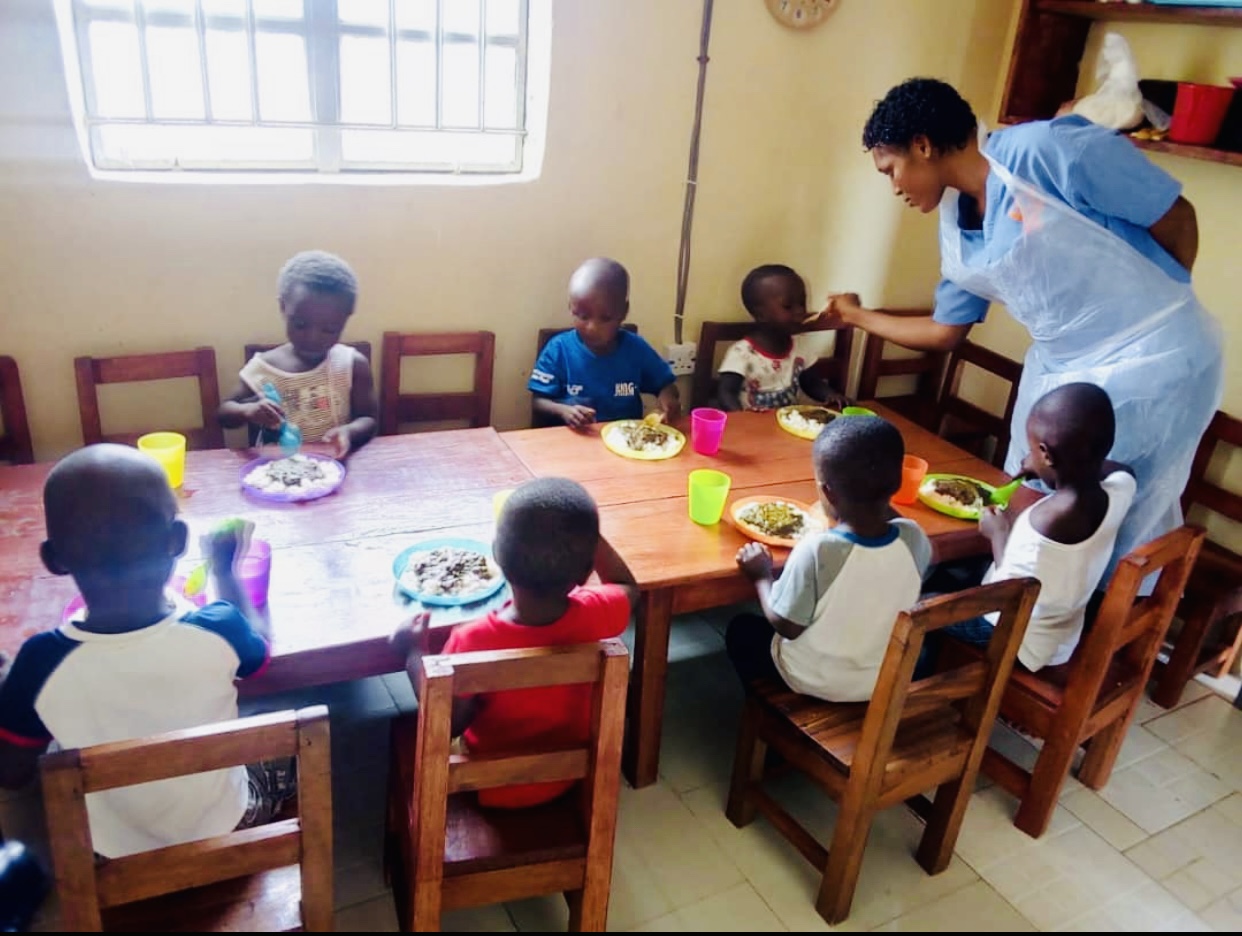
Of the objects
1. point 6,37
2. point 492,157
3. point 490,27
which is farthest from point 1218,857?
point 6,37

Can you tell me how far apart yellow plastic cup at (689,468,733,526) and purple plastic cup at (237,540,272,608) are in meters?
0.97

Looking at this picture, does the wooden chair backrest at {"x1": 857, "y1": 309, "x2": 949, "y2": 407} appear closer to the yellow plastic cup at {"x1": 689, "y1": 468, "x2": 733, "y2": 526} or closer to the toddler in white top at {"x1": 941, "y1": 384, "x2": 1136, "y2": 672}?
the toddler in white top at {"x1": 941, "y1": 384, "x2": 1136, "y2": 672}

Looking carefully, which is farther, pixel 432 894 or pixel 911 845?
pixel 911 845

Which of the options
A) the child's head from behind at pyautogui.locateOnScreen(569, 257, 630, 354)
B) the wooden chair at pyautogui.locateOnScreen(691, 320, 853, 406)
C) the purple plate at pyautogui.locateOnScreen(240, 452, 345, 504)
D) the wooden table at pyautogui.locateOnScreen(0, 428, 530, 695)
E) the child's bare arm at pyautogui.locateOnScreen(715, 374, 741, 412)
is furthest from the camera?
the wooden chair at pyautogui.locateOnScreen(691, 320, 853, 406)

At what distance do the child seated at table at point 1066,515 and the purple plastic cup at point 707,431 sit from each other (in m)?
0.81

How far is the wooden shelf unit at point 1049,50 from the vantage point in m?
3.04

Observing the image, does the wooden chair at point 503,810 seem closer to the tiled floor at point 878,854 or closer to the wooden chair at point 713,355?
the tiled floor at point 878,854

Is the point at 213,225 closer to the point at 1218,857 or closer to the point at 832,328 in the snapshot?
the point at 832,328

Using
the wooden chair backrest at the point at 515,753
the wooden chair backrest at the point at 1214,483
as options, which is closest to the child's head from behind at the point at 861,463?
the wooden chair backrest at the point at 515,753

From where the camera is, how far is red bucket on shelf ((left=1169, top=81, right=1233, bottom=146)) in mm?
2713

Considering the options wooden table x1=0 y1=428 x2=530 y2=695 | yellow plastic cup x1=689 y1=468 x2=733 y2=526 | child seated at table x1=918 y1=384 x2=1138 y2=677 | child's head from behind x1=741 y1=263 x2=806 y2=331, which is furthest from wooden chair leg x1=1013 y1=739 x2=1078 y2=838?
child's head from behind x1=741 y1=263 x2=806 y2=331

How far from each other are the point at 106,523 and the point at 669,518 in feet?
4.12

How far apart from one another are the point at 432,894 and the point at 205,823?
403 mm

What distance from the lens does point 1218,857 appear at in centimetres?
231
